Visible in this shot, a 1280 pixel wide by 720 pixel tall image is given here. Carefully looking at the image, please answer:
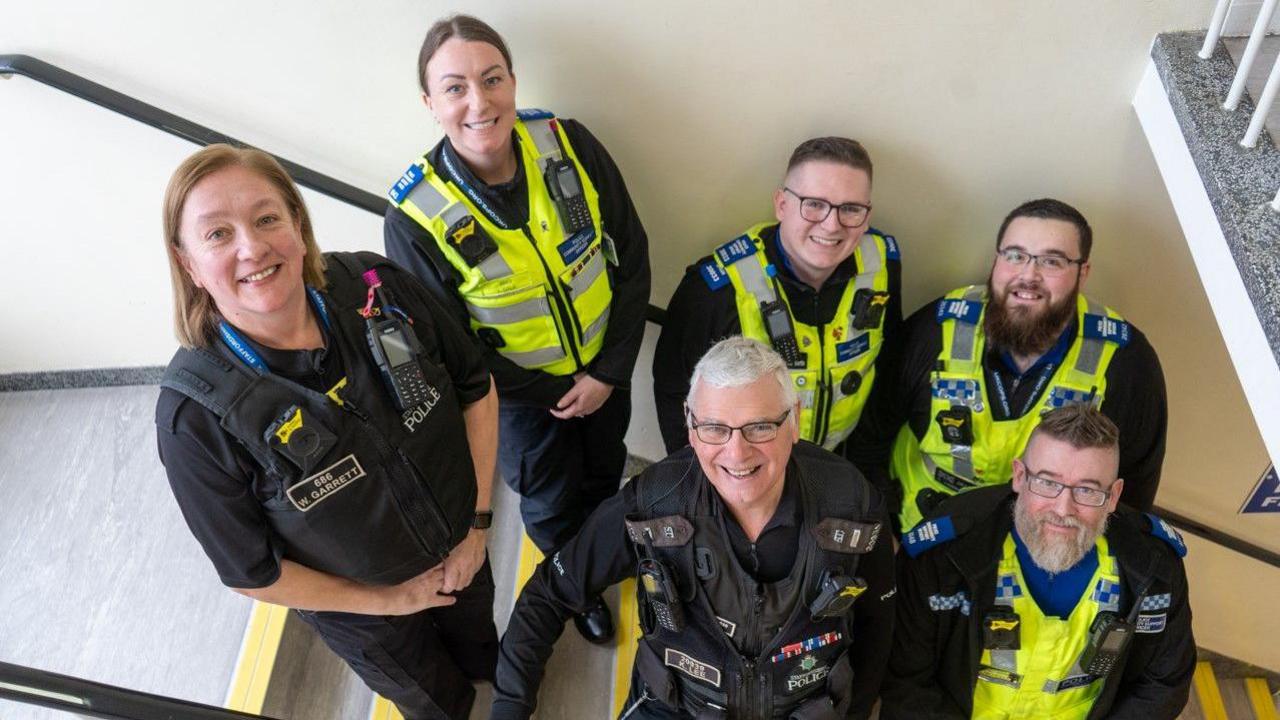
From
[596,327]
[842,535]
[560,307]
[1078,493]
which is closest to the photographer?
[842,535]

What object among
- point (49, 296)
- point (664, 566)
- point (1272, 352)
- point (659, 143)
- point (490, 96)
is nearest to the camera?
point (1272, 352)

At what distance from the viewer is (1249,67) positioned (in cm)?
223

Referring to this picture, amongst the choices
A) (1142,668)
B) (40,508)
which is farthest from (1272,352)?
(40,508)

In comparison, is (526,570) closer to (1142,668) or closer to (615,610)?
(615,610)

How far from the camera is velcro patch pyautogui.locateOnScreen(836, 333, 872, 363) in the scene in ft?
9.11

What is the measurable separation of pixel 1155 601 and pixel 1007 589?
0.37 meters

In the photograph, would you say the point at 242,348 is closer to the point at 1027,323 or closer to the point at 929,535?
the point at 929,535

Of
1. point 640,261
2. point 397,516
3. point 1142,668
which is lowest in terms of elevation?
point 1142,668

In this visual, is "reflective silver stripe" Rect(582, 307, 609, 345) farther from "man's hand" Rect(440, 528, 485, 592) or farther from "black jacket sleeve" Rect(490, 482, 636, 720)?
"man's hand" Rect(440, 528, 485, 592)

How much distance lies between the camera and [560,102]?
2.72 metres

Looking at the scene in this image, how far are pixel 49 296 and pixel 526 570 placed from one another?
1.85 metres

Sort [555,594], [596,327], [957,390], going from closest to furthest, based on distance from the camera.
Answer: [555,594], [596,327], [957,390]

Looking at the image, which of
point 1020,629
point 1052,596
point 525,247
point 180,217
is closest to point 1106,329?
point 1052,596

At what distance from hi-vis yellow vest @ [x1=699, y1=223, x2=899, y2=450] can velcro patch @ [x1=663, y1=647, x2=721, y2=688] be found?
33.7 inches
